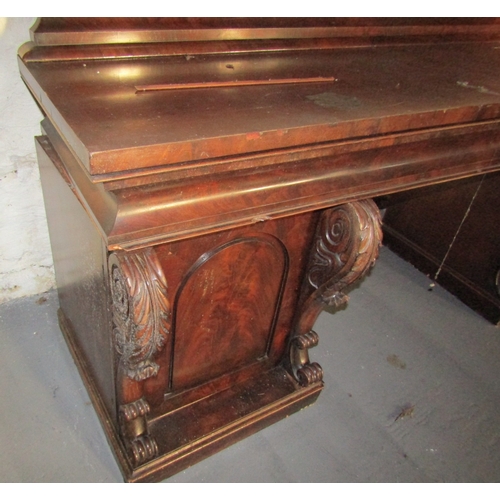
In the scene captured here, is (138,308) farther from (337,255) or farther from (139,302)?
(337,255)

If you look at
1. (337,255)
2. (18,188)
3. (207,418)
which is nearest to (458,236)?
(337,255)

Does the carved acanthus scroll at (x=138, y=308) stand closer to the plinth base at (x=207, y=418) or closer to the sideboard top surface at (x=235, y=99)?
the sideboard top surface at (x=235, y=99)

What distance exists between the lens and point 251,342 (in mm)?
1461

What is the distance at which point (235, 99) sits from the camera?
914 mm

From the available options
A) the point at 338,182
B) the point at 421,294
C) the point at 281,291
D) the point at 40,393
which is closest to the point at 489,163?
the point at 338,182

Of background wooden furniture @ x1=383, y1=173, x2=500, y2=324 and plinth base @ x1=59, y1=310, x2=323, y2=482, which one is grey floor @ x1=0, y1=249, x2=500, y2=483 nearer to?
plinth base @ x1=59, y1=310, x2=323, y2=482

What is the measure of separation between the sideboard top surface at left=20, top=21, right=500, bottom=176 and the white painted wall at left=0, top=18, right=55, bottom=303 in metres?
0.35

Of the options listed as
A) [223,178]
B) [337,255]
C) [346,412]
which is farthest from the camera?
[346,412]

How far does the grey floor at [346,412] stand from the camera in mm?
1414

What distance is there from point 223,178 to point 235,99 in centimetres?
19

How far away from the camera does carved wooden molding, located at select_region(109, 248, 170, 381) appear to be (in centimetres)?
87

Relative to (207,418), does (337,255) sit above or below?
above

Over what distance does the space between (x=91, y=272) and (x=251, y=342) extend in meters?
0.57

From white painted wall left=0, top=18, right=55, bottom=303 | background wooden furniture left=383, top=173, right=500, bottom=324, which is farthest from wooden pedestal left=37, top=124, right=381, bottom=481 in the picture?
background wooden furniture left=383, top=173, right=500, bottom=324
